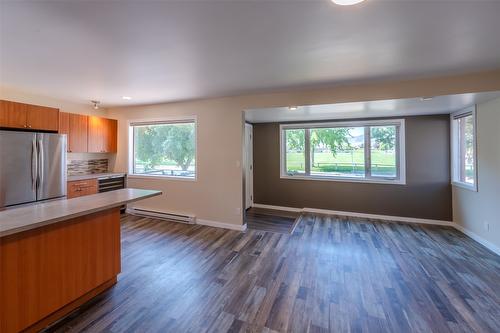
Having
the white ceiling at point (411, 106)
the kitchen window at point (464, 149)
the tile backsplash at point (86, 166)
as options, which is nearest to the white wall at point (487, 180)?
the kitchen window at point (464, 149)

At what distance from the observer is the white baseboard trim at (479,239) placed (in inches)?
123

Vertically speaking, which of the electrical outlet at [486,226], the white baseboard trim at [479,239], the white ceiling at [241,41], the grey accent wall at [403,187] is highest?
the white ceiling at [241,41]

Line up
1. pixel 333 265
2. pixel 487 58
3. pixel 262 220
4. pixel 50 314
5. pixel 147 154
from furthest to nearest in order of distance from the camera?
pixel 147 154, pixel 262 220, pixel 333 265, pixel 487 58, pixel 50 314

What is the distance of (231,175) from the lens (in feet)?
13.6

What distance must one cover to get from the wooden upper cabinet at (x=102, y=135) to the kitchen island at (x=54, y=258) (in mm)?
2955

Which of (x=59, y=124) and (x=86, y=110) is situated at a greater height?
(x=86, y=110)

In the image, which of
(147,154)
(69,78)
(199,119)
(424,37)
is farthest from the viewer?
(147,154)

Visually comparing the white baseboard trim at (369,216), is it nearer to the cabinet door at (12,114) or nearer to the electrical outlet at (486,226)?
the electrical outlet at (486,226)

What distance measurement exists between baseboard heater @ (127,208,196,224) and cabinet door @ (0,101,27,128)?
2.46m

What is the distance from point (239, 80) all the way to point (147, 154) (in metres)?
3.17

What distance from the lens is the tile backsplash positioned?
4.64 metres

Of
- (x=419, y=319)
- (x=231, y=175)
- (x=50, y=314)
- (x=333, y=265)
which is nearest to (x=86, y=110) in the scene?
(x=231, y=175)

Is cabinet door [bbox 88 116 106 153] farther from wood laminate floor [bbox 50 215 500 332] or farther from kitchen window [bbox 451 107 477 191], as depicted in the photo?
kitchen window [bbox 451 107 477 191]

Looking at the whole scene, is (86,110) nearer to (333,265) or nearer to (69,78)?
(69,78)
